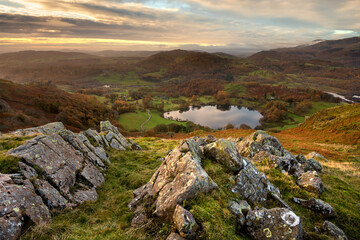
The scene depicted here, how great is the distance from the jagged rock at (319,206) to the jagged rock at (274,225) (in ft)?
14.9

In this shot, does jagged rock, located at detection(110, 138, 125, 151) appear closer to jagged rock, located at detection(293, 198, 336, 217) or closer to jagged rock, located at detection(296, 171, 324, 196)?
jagged rock, located at detection(296, 171, 324, 196)

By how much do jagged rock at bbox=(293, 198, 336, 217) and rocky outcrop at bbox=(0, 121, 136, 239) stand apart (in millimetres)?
15853

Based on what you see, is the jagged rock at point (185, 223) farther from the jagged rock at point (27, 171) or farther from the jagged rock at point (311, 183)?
the jagged rock at point (311, 183)

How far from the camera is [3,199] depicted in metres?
8.30


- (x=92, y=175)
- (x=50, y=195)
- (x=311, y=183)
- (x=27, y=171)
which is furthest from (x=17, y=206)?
(x=311, y=183)

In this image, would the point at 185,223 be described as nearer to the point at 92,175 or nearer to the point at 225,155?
the point at 225,155

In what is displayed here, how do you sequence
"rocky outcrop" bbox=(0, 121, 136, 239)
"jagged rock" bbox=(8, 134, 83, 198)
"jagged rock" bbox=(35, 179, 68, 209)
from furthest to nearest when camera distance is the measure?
"jagged rock" bbox=(8, 134, 83, 198), "jagged rock" bbox=(35, 179, 68, 209), "rocky outcrop" bbox=(0, 121, 136, 239)

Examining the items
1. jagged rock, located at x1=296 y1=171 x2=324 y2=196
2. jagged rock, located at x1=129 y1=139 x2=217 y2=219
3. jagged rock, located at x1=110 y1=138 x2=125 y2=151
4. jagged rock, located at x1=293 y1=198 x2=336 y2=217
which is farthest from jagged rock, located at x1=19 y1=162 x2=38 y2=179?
jagged rock, located at x1=296 y1=171 x2=324 y2=196

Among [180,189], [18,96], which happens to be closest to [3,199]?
[180,189]

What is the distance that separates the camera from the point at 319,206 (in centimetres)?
1127

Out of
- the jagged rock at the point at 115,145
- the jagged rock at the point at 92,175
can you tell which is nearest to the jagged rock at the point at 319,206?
the jagged rock at the point at 92,175

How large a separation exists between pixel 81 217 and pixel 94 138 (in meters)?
13.9

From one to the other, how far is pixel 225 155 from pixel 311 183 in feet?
25.7

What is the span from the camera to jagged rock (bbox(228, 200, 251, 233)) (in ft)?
28.1
